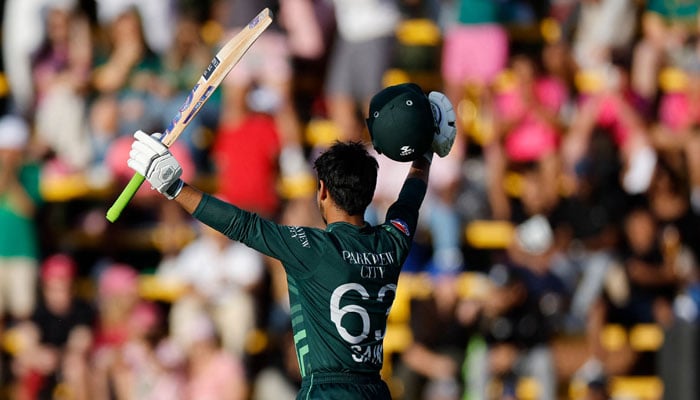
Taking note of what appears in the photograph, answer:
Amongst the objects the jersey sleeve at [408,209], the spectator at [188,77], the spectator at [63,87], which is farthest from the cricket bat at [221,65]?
the spectator at [63,87]

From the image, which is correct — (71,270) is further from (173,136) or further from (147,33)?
(173,136)

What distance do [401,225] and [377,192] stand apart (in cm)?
505

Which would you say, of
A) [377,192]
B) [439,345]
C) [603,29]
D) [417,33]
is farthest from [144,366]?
[603,29]

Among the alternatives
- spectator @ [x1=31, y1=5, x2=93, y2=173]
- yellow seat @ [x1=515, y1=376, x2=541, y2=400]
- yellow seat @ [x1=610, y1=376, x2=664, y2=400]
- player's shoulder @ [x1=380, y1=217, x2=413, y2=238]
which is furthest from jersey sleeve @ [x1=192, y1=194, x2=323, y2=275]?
spectator @ [x1=31, y1=5, x2=93, y2=173]

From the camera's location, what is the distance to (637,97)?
1190 cm

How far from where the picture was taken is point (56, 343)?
12008 millimetres

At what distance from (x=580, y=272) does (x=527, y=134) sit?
1.28 m

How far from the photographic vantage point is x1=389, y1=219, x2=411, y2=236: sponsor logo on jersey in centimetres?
624

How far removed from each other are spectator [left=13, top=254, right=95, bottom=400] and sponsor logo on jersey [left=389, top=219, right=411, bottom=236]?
6.21 m

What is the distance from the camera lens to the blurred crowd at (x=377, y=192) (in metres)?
11.0

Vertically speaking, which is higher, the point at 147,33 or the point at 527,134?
the point at 147,33

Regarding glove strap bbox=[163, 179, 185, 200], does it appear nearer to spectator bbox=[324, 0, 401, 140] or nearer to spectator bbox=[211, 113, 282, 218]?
spectator bbox=[324, 0, 401, 140]

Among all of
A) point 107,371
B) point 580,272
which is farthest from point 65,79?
point 580,272

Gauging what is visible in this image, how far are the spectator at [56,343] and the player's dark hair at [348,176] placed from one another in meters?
6.30
